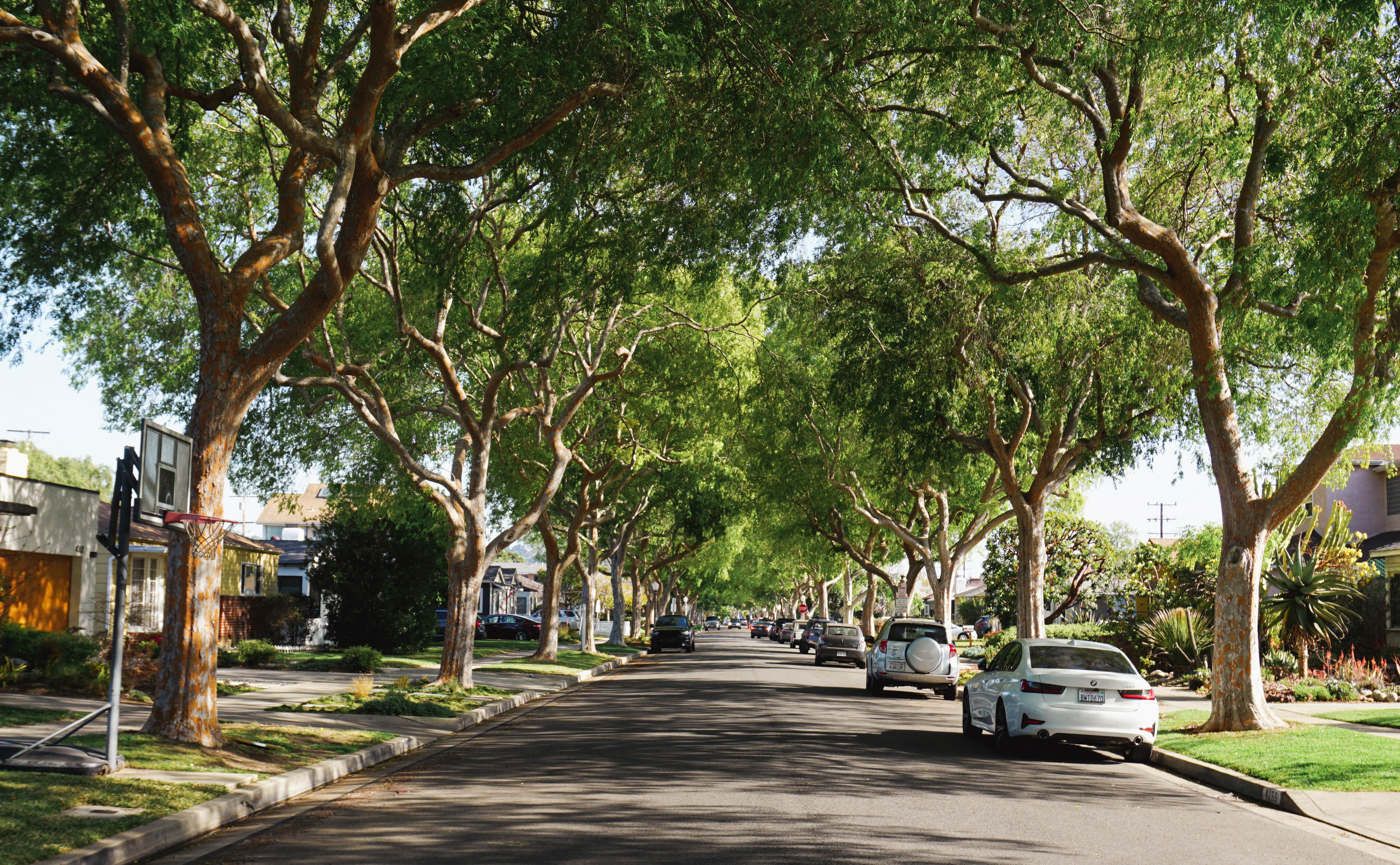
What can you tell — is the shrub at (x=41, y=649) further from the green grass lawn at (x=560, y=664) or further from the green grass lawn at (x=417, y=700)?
the green grass lawn at (x=560, y=664)

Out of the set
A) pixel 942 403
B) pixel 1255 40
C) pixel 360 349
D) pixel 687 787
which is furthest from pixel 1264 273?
pixel 360 349

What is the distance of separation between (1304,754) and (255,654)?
75.7 ft

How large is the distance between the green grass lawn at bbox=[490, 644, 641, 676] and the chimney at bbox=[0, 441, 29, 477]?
13591 millimetres

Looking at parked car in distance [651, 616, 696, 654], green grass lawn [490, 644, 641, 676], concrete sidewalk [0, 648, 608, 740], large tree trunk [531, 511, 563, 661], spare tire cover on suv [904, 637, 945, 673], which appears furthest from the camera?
parked car in distance [651, 616, 696, 654]

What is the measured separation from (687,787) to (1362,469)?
39.5m

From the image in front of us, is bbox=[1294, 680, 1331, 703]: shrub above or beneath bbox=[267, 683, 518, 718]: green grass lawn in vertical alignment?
beneath

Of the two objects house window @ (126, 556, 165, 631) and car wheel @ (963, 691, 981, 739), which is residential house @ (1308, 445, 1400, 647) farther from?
house window @ (126, 556, 165, 631)

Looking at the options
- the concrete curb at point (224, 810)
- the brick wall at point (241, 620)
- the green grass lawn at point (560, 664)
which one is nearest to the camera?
the concrete curb at point (224, 810)

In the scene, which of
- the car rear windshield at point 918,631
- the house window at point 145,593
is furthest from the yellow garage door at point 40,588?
the car rear windshield at point 918,631

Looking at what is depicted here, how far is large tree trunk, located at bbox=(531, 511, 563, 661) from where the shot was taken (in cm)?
3694

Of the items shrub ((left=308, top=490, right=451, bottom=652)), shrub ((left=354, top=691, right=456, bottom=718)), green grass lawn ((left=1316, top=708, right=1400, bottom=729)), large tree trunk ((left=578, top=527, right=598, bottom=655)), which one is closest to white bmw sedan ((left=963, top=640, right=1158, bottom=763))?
green grass lawn ((left=1316, top=708, right=1400, bottom=729))

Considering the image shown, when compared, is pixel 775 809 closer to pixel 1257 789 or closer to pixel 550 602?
pixel 1257 789

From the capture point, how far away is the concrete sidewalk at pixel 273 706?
1437 centimetres

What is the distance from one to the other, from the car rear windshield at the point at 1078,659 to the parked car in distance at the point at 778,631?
190ft
